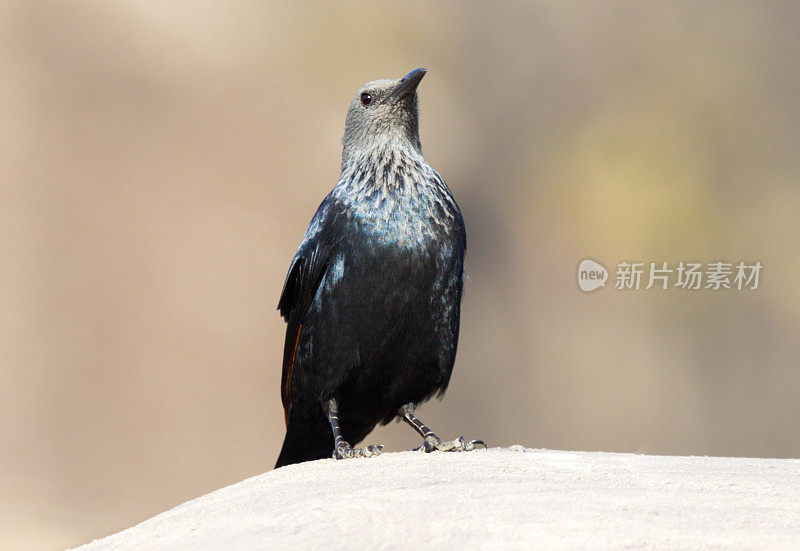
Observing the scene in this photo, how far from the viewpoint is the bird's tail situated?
336 cm

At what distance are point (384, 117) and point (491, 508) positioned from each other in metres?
2.21

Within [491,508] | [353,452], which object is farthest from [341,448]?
[491,508]

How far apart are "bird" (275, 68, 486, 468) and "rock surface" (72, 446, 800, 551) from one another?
524mm

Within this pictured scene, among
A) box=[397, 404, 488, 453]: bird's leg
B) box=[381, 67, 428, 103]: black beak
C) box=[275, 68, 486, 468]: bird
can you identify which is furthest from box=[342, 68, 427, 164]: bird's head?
box=[397, 404, 488, 453]: bird's leg

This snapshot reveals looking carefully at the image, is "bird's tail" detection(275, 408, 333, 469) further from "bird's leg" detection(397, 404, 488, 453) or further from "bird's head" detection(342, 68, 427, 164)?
"bird's head" detection(342, 68, 427, 164)

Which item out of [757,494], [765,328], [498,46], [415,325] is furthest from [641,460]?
[498,46]

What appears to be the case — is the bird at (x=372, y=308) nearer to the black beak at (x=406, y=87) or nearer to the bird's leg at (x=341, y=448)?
the bird's leg at (x=341, y=448)

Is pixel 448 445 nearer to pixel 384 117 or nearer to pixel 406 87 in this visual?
pixel 384 117

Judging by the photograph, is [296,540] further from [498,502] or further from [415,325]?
[415,325]

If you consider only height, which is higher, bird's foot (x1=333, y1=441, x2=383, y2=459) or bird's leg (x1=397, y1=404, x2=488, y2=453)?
bird's foot (x1=333, y1=441, x2=383, y2=459)

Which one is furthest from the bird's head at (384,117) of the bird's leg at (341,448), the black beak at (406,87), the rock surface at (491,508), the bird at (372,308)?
the rock surface at (491,508)

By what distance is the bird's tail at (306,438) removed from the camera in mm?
3361

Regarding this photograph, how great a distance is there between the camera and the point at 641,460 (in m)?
2.71

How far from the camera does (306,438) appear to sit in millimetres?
3439
